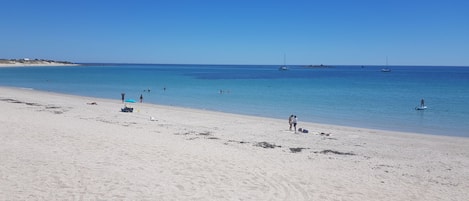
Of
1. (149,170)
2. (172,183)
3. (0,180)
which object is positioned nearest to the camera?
(0,180)

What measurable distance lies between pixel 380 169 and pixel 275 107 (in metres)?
25.7

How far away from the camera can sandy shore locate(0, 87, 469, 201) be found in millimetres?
9945

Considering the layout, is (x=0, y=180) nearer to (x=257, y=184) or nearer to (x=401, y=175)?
(x=257, y=184)

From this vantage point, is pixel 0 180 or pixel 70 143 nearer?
pixel 0 180

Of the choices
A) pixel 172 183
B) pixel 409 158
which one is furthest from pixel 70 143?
pixel 409 158

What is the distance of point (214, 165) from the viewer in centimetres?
1259

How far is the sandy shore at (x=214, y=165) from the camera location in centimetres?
995

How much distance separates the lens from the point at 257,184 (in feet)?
35.6

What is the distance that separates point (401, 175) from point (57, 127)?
14.1m

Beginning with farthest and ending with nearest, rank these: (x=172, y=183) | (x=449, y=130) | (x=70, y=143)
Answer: (x=449, y=130) → (x=70, y=143) → (x=172, y=183)

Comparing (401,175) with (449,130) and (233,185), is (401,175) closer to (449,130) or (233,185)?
(233,185)

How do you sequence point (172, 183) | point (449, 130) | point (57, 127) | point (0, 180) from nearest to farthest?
point (0, 180), point (172, 183), point (57, 127), point (449, 130)

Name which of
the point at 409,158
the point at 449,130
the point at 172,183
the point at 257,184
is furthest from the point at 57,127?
the point at 449,130

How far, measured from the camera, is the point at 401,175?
12.8m
